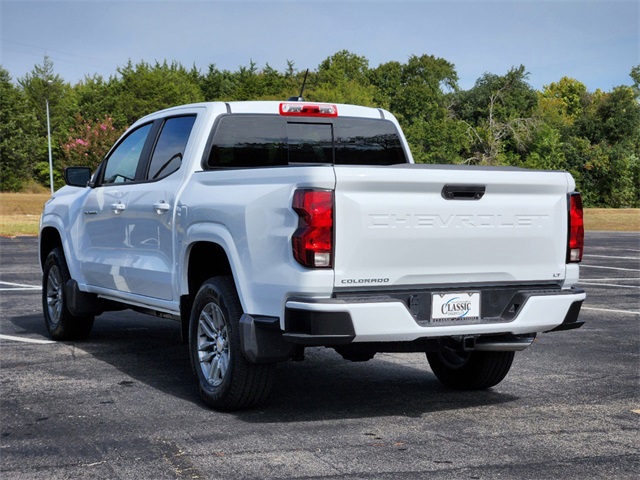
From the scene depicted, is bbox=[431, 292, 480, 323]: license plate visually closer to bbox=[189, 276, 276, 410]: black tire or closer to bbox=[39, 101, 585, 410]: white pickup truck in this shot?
bbox=[39, 101, 585, 410]: white pickup truck

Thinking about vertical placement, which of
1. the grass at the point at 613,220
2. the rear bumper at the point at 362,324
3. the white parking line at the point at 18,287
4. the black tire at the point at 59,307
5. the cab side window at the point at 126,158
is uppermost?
the cab side window at the point at 126,158

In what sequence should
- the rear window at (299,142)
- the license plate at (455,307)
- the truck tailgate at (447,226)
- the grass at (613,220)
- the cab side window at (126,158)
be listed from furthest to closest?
the grass at (613,220), the cab side window at (126,158), the rear window at (299,142), the license plate at (455,307), the truck tailgate at (447,226)

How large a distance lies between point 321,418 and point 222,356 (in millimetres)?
776

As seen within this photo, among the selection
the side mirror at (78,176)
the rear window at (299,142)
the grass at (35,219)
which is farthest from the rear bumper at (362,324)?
the grass at (35,219)

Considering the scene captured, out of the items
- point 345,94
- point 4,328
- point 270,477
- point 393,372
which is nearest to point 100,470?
point 270,477

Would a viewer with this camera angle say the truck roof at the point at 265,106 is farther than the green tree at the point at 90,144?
No

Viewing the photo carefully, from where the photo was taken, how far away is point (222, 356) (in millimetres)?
6348

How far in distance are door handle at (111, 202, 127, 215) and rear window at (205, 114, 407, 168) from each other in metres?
1.20

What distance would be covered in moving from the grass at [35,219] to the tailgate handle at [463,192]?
Result: 26.4 meters

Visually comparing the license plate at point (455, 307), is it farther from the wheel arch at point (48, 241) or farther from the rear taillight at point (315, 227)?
the wheel arch at point (48, 241)

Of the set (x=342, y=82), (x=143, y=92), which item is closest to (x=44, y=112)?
(x=143, y=92)

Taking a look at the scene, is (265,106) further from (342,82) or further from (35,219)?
(342,82)

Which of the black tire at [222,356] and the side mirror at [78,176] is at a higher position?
the side mirror at [78,176]

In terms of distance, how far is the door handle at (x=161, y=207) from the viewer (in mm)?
7098
